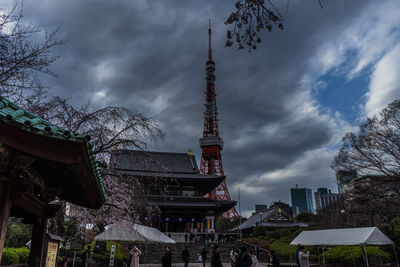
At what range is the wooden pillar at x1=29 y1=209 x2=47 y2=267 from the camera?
4.84 metres

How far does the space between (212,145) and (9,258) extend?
39.6 meters

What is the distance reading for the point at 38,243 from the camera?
4945 millimetres

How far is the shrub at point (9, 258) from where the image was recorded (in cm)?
1333

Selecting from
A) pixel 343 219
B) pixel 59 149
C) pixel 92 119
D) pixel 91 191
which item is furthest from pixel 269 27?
pixel 343 219

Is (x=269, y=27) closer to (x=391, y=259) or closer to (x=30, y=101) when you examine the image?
(x=30, y=101)

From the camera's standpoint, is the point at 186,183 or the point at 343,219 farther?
the point at 343,219

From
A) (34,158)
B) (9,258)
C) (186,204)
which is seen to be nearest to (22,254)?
(9,258)

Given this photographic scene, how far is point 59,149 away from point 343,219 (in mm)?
42348

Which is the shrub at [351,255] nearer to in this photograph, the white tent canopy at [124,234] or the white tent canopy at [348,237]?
the white tent canopy at [348,237]

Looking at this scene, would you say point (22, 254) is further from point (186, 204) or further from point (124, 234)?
point (186, 204)

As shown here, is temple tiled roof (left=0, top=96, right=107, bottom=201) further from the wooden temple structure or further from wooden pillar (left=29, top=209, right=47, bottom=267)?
wooden pillar (left=29, top=209, right=47, bottom=267)

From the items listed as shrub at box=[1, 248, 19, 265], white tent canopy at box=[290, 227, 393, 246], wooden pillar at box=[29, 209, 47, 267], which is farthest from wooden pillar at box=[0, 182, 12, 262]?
A: white tent canopy at box=[290, 227, 393, 246]

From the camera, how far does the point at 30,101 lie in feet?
25.6

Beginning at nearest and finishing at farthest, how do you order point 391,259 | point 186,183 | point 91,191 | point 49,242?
point 91,191
point 49,242
point 391,259
point 186,183
